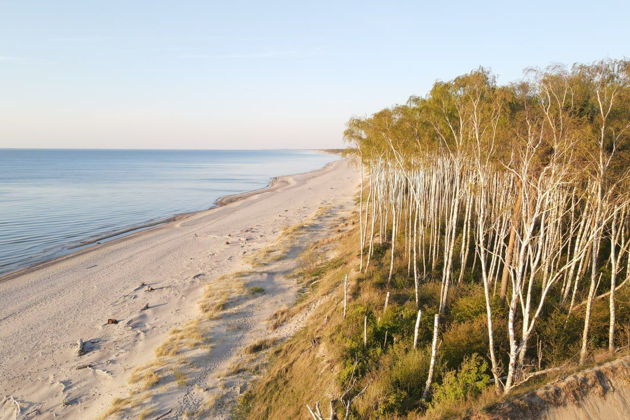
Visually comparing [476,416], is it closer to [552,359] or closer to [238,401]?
[552,359]

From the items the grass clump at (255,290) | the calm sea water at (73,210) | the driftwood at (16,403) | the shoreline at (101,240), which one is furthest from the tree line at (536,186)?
the calm sea water at (73,210)

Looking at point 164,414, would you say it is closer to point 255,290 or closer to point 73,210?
point 255,290

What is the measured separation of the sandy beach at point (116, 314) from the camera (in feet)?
33.6

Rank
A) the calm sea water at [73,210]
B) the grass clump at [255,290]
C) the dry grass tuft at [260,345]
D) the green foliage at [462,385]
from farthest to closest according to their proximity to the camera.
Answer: the calm sea water at [73,210]
the grass clump at [255,290]
the dry grass tuft at [260,345]
the green foliage at [462,385]

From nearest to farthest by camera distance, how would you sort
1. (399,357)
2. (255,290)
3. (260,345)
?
1. (399,357)
2. (260,345)
3. (255,290)

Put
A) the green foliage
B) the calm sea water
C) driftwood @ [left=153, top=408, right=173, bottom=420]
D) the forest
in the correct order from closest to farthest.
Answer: the green foliage → the forest → driftwood @ [left=153, top=408, right=173, bottom=420] → the calm sea water

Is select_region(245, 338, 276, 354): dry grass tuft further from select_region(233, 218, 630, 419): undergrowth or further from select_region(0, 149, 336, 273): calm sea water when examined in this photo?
select_region(0, 149, 336, 273): calm sea water

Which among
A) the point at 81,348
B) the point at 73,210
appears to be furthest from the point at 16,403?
the point at 73,210

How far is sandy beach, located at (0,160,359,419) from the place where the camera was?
33.6 ft

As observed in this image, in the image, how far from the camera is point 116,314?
1509 cm

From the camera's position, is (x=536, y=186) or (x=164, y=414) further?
(x=164, y=414)

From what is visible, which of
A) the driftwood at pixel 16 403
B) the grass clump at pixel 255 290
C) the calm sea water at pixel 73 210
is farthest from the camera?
the calm sea water at pixel 73 210

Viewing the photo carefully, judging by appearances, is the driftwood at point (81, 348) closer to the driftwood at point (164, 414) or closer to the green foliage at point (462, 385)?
the driftwood at point (164, 414)

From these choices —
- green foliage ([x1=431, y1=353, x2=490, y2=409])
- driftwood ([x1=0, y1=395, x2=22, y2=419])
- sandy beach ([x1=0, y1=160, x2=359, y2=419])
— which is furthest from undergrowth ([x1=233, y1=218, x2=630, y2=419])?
driftwood ([x1=0, y1=395, x2=22, y2=419])
